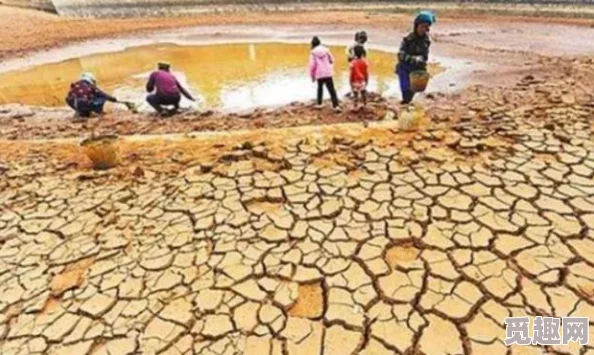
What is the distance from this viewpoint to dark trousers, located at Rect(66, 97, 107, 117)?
7301 millimetres

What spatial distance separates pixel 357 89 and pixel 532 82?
321 centimetres

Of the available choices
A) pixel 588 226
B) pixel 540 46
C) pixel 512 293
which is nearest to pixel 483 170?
pixel 588 226

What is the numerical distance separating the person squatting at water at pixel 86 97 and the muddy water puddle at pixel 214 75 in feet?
2.55

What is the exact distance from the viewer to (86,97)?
7277 mm

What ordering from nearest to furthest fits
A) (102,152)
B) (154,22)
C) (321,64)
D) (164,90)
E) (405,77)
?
(102,152)
(405,77)
(321,64)
(164,90)
(154,22)

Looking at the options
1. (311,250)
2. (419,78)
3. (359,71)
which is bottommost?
(311,250)

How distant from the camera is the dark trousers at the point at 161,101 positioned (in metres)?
7.20

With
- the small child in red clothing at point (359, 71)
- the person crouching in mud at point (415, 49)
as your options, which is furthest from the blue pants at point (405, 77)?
the small child in red clothing at point (359, 71)

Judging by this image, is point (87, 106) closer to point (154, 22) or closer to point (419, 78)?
point (419, 78)

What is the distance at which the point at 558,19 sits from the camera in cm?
1531

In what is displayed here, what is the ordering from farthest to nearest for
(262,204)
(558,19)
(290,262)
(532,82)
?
(558,19), (532,82), (262,204), (290,262)

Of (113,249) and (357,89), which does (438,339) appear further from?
(357,89)

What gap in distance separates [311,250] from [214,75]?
7650 millimetres

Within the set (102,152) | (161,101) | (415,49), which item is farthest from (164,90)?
(415,49)
